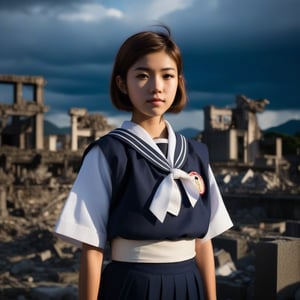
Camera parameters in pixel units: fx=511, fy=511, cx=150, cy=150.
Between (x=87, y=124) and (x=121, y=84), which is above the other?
(x=87, y=124)

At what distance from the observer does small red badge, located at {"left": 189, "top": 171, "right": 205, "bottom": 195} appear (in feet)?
7.86

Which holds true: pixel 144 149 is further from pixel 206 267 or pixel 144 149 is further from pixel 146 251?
pixel 206 267

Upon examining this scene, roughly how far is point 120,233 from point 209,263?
54 centimetres

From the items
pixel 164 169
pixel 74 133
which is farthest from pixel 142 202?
pixel 74 133

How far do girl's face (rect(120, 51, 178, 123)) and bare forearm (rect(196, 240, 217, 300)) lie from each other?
26.9 inches

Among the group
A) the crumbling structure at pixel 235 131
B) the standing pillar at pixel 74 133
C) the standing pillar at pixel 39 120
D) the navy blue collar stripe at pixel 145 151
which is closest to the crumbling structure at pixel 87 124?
the standing pillar at pixel 74 133

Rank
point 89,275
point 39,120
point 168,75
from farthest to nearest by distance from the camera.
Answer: point 39,120
point 168,75
point 89,275

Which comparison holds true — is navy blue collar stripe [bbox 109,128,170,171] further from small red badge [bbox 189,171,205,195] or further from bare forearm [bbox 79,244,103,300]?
bare forearm [bbox 79,244,103,300]

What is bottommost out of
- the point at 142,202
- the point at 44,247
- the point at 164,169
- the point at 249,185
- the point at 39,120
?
the point at 44,247

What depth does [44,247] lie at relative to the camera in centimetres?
1337

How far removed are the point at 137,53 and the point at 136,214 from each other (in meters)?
0.73

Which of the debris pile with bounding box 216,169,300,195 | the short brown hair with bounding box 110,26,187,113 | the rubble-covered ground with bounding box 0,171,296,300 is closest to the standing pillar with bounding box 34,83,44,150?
the rubble-covered ground with bounding box 0,171,296,300

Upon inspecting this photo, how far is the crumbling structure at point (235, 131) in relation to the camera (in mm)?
48219

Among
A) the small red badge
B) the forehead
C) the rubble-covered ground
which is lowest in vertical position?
the rubble-covered ground
